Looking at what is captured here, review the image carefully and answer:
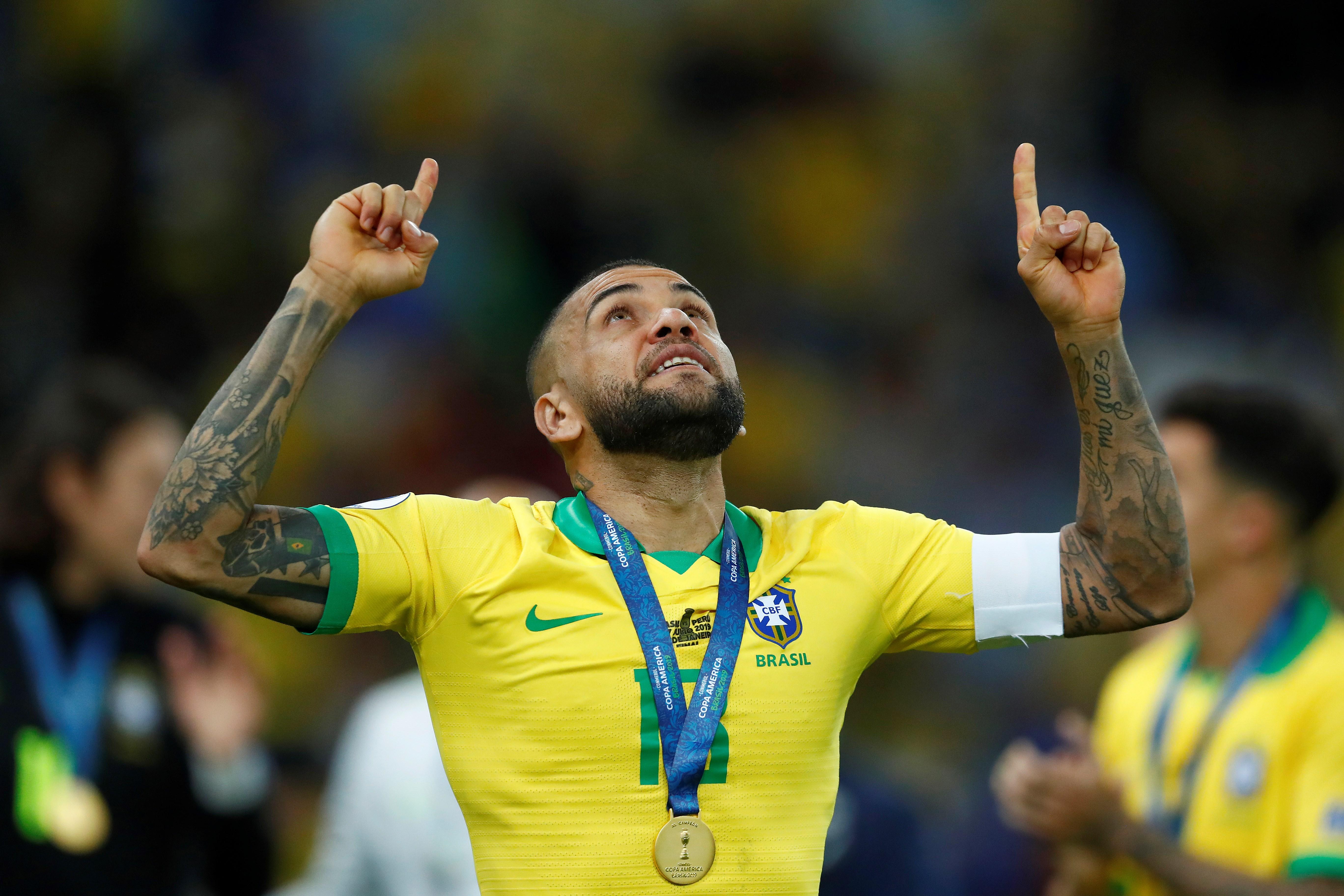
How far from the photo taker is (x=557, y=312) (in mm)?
3668

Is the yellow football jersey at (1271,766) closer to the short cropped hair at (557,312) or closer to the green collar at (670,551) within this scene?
the green collar at (670,551)

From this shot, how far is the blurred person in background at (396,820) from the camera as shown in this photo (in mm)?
4922

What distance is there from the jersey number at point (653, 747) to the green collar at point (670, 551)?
336mm

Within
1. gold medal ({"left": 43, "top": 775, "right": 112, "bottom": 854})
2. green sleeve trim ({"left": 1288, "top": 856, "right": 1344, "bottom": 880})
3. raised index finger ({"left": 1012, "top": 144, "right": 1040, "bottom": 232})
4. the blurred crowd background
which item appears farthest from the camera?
the blurred crowd background

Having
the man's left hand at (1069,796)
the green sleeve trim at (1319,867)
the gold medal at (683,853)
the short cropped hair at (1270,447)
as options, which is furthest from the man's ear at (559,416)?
the short cropped hair at (1270,447)

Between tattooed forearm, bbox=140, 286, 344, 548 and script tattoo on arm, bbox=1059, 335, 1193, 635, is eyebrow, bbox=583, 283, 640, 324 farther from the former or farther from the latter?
script tattoo on arm, bbox=1059, 335, 1193, 635

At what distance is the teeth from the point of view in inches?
128

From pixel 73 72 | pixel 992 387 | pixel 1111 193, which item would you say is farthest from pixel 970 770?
pixel 73 72

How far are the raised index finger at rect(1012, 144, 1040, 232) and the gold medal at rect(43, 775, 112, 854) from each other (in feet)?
15.0

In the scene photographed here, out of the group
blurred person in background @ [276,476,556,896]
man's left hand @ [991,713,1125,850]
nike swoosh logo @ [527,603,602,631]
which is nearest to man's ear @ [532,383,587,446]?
nike swoosh logo @ [527,603,602,631]

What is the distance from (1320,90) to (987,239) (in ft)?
10.5

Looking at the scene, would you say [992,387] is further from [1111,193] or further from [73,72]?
[73,72]

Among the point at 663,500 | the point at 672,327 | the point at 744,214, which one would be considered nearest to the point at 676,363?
the point at 672,327

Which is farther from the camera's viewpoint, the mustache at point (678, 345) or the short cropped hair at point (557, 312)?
the short cropped hair at point (557, 312)
